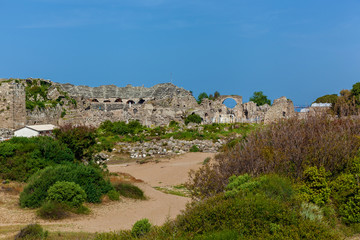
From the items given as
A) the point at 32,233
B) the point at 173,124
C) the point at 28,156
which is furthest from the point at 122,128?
the point at 32,233

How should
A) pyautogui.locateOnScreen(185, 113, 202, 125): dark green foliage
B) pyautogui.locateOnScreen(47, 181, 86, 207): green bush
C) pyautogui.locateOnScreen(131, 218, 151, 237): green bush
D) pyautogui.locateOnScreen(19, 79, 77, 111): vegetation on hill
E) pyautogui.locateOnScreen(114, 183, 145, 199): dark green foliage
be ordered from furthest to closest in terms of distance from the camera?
pyautogui.locateOnScreen(185, 113, 202, 125): dark green foliage
pyautogui.locateOnScreen(19, 79, 77, 111): vegetation on hill
pyautogui.locateOnScreen(114, 183, 145, 199): dark green foliage
pyautogui.locateOnScreen(47, 181, 86, 207): green bush
pyautogui.locateOnScreen(131, 218, 151, 237): green bush

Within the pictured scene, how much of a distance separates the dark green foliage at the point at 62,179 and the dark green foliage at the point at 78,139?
167 inches

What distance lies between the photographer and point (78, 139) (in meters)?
18.0

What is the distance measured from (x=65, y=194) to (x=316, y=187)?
756 cm

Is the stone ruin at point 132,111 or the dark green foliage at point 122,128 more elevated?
the stone ruin at point 132,111

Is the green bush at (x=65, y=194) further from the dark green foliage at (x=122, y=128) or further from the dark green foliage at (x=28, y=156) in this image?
the dark green foliage at (x=122, y=128)

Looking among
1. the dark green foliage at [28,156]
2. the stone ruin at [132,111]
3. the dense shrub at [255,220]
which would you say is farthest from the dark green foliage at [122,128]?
the dense shrub at [255,220]

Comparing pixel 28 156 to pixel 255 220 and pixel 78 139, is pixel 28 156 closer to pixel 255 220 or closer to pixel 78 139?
pixel 78 139

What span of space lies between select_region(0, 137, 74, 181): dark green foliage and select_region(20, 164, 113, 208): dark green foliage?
2132 mm

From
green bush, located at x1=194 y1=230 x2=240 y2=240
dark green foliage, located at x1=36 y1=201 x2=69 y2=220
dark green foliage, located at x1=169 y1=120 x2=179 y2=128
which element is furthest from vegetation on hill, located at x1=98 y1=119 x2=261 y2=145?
green bush, located at x1=194 y1=230 x2=240 y2=240

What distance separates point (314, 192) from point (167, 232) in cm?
379

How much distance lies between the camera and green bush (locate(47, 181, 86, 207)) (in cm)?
1132

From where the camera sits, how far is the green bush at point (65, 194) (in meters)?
11.3

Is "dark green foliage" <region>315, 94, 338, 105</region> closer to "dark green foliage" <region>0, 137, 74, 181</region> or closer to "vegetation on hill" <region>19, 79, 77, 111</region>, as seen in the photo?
"vegetation on hill" <region>19, 79, 77, 111</region>
